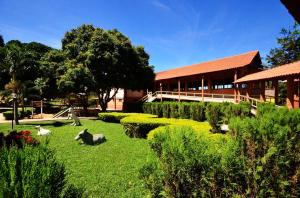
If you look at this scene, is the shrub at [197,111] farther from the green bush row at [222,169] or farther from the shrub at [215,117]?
the green bush row at [222,169]

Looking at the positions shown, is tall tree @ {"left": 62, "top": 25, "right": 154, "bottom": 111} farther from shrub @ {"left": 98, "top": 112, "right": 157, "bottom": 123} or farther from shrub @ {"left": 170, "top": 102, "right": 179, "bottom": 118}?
shrub @ {"left": 170, "top": 102, "right": 179, "bottom": 118}

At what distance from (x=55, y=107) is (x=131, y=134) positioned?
91.3 ft

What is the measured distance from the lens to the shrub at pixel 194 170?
470 centimetres

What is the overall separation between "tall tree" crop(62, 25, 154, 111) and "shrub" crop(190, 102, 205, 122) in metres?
11.8

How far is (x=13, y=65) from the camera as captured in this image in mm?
25391

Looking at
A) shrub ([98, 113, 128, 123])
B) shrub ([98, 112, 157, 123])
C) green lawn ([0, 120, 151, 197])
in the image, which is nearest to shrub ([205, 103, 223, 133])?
green lawn ([0, 120, 151, 197])

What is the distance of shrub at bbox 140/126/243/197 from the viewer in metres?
4.70

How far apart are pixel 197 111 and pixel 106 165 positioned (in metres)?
15.2

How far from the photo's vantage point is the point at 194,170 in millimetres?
4766

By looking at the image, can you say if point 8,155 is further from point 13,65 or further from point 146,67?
point 146,67

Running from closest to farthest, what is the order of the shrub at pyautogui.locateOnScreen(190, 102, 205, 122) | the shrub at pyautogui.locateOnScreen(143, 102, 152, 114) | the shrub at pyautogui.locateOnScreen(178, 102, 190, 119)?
1. the shrub at pyautogui.locateOnScreen(190, 102, 205, 122)
2. the shrub at pyautogui.locateOnScreen(178, 102, 190, 119)
3. the shrub at pyautogui.locateOnScreen(143, 102, 152, 114)

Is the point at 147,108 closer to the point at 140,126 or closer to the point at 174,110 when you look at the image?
the point at 174,110

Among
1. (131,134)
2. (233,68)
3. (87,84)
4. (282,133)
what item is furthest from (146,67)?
(282,133)

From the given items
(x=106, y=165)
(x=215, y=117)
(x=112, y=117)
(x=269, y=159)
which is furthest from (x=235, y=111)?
(x=112, y=117)
